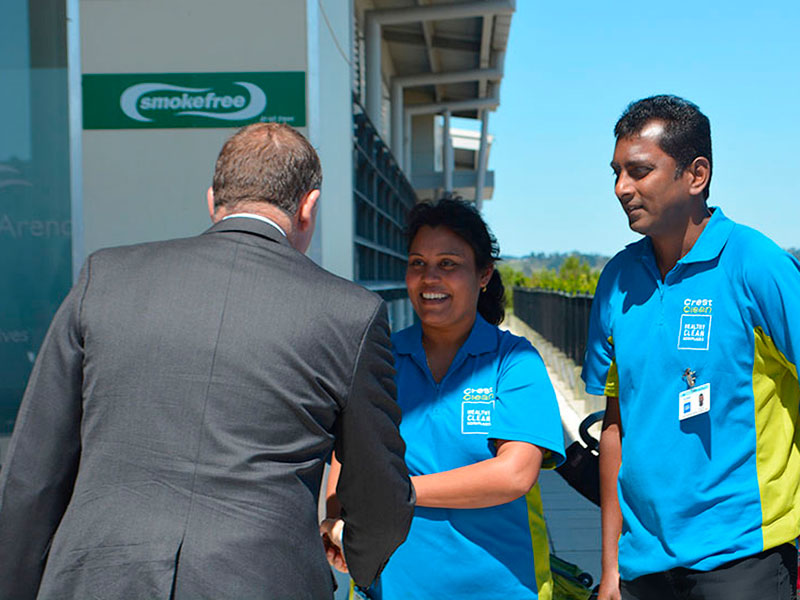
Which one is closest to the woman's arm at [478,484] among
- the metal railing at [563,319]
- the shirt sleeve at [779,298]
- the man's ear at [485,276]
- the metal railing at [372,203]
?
the man's ear at [485,276]

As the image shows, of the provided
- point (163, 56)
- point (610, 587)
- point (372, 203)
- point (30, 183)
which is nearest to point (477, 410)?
point (610, 587)

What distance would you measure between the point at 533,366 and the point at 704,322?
18.8 inches

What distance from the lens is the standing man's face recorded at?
2.39m

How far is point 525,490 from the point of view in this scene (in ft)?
7.57

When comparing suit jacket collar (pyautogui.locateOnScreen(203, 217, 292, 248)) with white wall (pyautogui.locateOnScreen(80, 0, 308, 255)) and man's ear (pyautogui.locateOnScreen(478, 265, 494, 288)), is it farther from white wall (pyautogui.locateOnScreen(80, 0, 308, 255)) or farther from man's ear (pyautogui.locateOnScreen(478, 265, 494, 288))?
white wall (pyautogui.locateOnScreen(80, 0, 308, 255))

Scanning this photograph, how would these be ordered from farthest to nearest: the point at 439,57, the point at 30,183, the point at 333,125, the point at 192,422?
1. the point at 439,57
2. the point at 333,125
3. the point at 30,183
4. the point at 192,422

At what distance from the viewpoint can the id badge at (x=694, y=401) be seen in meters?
2.31

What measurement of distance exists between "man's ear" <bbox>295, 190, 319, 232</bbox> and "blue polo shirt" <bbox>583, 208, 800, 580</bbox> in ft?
3.47

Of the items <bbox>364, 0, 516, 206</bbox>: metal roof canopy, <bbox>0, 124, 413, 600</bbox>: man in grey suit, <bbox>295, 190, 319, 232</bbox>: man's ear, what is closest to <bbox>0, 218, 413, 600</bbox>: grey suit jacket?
<bbox>0, 124, 413, 600</bbox>: man in grey suit

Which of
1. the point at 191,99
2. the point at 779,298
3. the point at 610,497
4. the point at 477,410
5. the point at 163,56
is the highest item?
the point at 163,56

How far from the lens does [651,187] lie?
2.39m

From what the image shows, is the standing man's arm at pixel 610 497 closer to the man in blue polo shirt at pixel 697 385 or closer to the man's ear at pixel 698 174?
the man in blue polo shirt at pixel 697 385

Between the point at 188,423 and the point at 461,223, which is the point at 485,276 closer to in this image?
the point at 461,223

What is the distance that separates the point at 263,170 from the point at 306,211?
0.47ft
